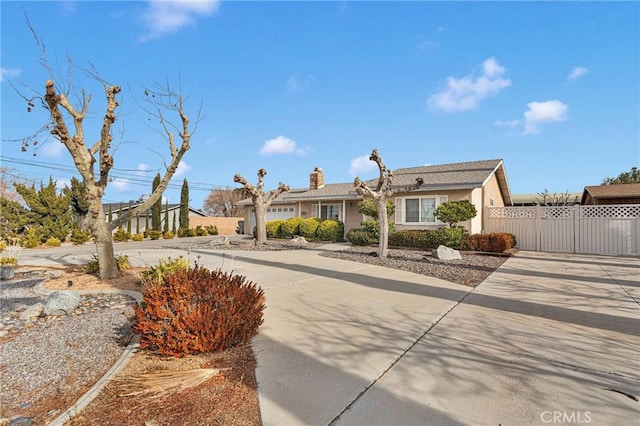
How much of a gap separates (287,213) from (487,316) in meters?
Answer: 19.0

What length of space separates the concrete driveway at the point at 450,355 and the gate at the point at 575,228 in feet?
25.1

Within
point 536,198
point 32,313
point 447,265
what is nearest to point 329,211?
point 447,265

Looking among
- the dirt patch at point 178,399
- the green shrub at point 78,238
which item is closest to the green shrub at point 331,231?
the green shrub at point 78,238

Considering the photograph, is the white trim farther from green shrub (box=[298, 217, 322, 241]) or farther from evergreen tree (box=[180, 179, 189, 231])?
evergreen tree (box=[180, 179, 189, 231])

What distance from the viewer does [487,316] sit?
15.3ft

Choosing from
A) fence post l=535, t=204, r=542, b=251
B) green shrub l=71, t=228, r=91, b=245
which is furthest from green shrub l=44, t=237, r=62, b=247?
fence post l=535, t=204, r=542, b=251

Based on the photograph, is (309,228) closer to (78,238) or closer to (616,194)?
(78,238)

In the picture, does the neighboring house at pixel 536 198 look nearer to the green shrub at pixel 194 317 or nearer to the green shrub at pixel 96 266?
the green shrub at pixel 96 266

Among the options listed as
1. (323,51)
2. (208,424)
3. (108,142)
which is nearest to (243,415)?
(208,424)

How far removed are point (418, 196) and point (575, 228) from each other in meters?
6.50

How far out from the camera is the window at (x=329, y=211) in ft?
65.3

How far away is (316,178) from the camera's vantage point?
73.0ft
